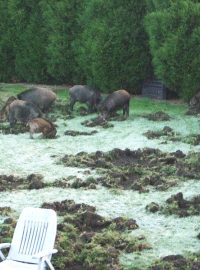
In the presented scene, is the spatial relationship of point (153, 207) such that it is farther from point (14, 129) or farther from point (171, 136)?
point (14, 129)

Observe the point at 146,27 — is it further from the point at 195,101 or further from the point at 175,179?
the point at 175,179

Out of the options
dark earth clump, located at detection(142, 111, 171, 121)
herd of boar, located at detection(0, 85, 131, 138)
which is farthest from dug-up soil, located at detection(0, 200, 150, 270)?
dark earth clump, located at detection(142, 111, 171, 121)

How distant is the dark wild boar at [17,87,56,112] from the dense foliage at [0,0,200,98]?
2.96 meters

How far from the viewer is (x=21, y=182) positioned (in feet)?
35.0

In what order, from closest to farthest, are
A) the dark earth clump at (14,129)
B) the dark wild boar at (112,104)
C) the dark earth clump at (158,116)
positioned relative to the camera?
the dark earth clump at (14,129) < the dark earth clump at (158,116) < the dark wild boar at (112,104)

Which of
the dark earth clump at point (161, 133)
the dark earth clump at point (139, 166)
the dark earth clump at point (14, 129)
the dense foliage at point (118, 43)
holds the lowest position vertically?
the dark earth clump at point (139, 166)

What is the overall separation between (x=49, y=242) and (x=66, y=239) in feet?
4.44

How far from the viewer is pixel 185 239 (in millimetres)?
8070

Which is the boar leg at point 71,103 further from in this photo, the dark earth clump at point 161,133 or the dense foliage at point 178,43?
the dark earth clump at point 161,133

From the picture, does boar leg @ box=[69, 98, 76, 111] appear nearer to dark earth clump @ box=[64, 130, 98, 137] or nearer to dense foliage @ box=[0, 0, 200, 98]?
dense foliage @ box=[0, 0, 200, 98]

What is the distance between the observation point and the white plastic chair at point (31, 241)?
6.45 meters

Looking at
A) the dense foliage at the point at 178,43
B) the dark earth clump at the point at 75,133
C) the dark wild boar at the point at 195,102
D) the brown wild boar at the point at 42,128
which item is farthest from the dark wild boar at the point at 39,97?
the dark wild boar at the point at 195,102

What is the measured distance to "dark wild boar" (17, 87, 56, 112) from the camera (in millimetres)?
16516

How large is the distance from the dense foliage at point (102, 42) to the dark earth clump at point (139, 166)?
5.61 meters
